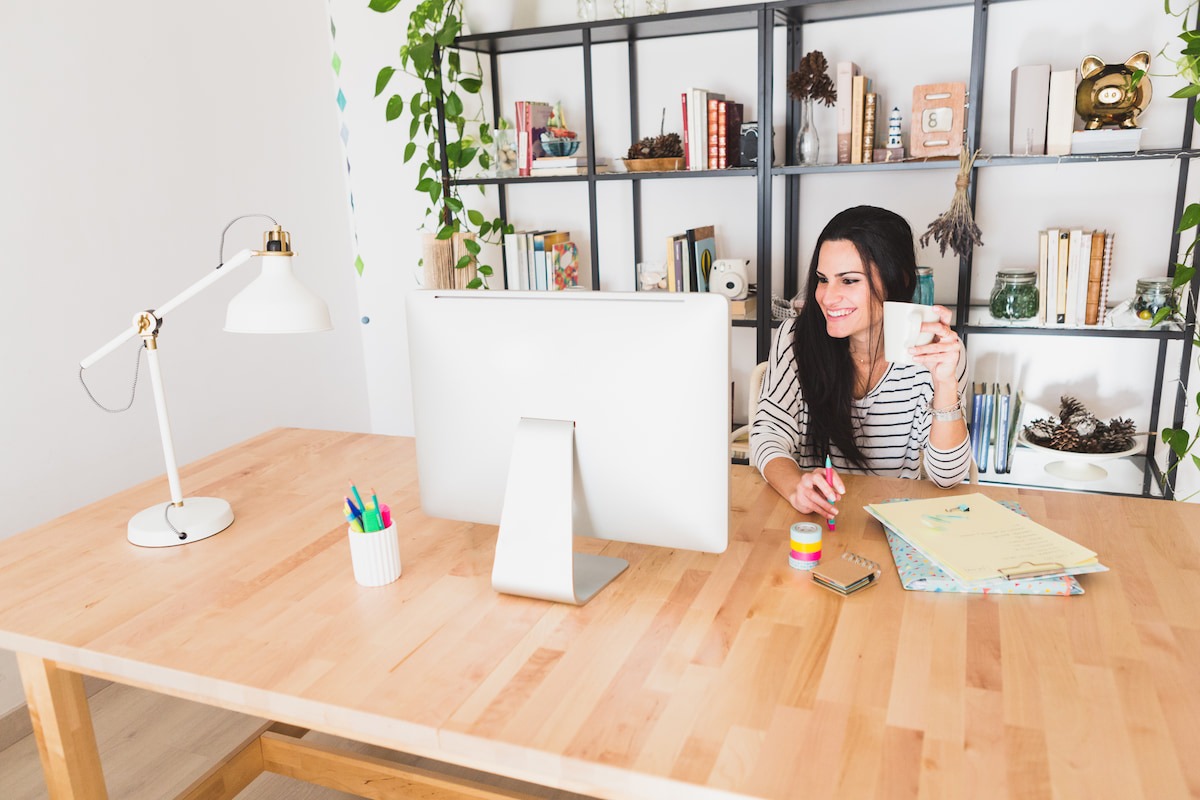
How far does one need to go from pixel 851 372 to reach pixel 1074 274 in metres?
1.10

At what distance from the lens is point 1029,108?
8.58 ft

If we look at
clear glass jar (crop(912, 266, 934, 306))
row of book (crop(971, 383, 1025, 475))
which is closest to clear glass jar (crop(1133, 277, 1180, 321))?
row of book (crop(971, 383, 1025, 475))

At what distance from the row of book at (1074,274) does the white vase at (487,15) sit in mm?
2139

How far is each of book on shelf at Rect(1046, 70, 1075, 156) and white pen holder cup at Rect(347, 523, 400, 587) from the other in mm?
2258

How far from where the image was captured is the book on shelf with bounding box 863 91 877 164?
2781mm

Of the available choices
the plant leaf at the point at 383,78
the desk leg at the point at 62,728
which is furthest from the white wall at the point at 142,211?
the desk leg at the point at 62,728

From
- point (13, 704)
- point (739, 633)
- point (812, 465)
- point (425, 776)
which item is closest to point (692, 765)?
point (739, 633)

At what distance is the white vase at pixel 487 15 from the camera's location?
346cm

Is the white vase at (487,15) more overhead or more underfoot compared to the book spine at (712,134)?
more overhead

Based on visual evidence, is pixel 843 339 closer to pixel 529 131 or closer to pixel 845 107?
pixel 845 107

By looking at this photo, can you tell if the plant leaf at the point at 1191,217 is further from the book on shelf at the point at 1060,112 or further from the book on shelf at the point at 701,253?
the book on shelf at the point at 701,253

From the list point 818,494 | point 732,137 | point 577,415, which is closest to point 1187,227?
point 732,137

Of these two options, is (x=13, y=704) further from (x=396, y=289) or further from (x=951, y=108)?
(x=951, y=108)

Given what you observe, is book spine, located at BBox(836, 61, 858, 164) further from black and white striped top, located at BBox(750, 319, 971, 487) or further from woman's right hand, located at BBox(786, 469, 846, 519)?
woman's right hand, located at BBox(786, 469, 846, 519)
